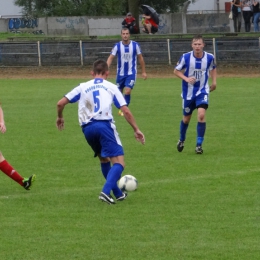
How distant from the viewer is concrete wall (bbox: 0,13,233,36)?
46125 millimetres

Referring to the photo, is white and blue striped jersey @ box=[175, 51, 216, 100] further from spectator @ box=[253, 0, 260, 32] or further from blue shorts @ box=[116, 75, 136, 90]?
spectator @ box=[253, 0, 260, 32]

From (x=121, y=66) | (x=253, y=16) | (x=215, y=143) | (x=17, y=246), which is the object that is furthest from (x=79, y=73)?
(x=17, y=246)

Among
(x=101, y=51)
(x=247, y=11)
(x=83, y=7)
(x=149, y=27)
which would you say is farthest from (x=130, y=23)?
(x=83, y=7)

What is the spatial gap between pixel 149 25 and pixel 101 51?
7977 mm

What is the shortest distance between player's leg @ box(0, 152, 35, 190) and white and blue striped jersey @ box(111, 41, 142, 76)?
901cm

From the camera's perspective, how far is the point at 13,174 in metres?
9.20

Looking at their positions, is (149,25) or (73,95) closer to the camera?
(73,95)

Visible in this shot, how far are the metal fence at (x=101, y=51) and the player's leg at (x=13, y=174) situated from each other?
2120 centimetres

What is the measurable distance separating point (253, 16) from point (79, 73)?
9.04 meters

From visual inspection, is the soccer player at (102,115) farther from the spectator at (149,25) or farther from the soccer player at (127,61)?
the spectator at (149,25)

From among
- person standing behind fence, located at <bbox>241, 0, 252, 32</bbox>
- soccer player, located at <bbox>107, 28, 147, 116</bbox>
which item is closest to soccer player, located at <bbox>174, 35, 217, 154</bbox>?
soccer player, located at <bbox>107, 28, 147, 116</bbox>

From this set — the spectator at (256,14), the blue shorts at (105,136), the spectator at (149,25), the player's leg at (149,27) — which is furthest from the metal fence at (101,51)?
the blue shorts at (105,136)

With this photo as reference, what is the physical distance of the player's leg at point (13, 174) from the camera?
361 inches

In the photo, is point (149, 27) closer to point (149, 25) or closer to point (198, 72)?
A: point (149, 25)
